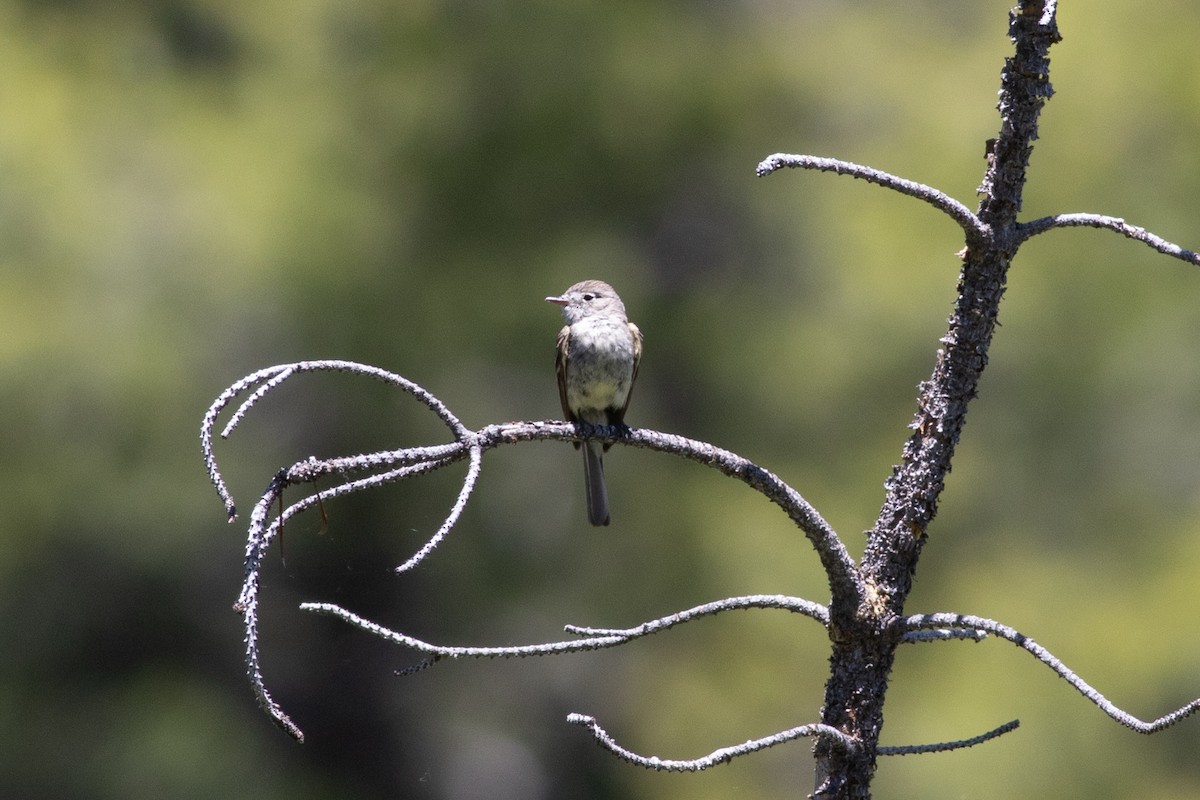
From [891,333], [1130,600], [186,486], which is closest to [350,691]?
[186,486]

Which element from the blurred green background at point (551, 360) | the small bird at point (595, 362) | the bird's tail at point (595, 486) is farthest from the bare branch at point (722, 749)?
the blurred green background at point (551, 360)

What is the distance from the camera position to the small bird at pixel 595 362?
4137 mm

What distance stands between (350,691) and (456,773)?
2.55 ft

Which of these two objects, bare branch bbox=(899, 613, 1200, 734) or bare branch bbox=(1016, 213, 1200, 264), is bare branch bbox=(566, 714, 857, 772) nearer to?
bare branch bbox=(899, 613, 1200, 734)

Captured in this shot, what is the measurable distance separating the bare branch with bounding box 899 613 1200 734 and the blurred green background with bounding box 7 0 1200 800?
11.7ft

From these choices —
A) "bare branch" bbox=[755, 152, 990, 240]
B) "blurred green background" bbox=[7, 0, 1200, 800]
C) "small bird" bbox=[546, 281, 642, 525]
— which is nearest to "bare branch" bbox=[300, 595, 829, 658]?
"bare branch" bbox=[755, 152, 990, 240]

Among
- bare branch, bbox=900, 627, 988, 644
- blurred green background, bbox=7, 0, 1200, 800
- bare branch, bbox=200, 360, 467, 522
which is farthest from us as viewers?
blurred green background, bbox=7, 0, 1200, 800

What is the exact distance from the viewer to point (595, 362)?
13.5 ft

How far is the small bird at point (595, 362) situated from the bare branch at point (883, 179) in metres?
1.98

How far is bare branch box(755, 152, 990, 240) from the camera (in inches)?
83.2

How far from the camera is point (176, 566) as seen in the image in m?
6.75

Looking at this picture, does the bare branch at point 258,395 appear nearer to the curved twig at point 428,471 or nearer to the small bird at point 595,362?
the curved twig at point 428,471

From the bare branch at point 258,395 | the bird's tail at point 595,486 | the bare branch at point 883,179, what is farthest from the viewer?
the bird's tail at point 595,486

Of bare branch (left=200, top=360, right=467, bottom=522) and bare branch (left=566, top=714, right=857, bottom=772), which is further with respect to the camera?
bare branch (left=566, top=714, right=857, bottom=772)
